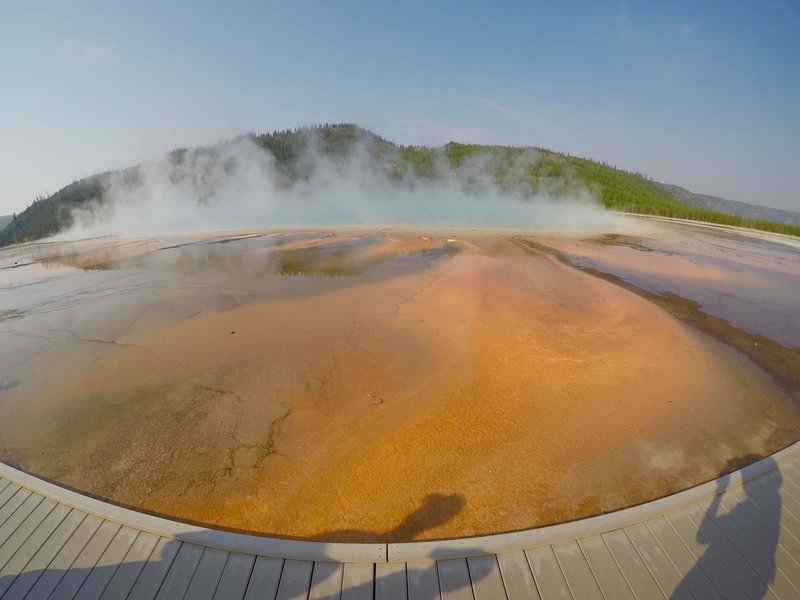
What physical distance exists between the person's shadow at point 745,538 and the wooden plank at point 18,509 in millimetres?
3803

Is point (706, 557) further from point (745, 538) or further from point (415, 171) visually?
point (415, 171)

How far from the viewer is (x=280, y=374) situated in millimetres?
4746

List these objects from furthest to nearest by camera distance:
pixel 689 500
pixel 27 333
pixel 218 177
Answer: pixel 218 177
pixel 27 333
pixel 689 500

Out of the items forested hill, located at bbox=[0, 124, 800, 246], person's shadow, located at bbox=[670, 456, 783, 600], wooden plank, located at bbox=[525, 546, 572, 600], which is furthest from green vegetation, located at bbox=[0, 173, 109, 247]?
person's shadow, located at bbox=[670, 456, 783, 600]

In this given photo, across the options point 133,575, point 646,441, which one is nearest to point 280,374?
point 133,575

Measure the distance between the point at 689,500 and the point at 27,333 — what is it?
9.01 m

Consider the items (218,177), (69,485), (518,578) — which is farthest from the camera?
(218,177)

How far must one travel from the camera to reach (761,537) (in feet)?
7.14

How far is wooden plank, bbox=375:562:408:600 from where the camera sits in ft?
6.22

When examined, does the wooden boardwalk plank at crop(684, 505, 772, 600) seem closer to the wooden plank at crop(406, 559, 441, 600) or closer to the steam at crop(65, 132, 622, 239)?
the wooden plank at crop(406, 559, 441, 600)

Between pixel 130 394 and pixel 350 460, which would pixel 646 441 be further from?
pixel 130 394

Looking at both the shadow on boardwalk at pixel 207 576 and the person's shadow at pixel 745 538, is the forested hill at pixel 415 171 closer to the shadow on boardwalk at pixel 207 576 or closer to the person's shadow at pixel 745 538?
the person's shadow at pixel 745 538

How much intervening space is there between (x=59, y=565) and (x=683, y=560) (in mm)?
3459

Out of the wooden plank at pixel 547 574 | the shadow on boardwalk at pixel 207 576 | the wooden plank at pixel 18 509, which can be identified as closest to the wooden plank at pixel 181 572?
the shadow on boardwalk at pixel 207 576
